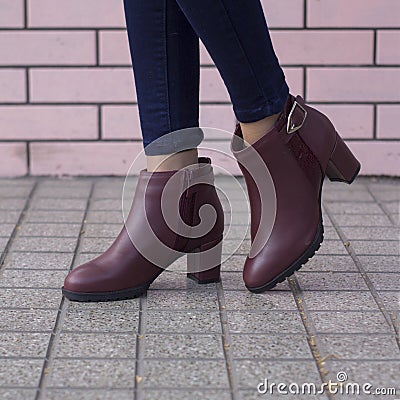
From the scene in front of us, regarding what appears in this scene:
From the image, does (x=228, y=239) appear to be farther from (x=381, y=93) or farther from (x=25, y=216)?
(x=381, y=93)

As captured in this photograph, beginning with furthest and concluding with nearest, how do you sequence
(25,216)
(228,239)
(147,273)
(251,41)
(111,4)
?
(111,4) < (25,216) < (228,239) < (147,273) < (251,41)

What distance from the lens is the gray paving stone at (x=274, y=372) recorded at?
5.11 feet

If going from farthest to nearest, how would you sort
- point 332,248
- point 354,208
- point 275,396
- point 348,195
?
1. point 348,195
2. point 354,208
3. point 332,248
4. point 275,396

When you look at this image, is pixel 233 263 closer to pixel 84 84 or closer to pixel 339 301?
pixel 339 301

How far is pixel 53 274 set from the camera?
86.2 inches

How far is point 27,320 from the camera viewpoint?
1861 mm

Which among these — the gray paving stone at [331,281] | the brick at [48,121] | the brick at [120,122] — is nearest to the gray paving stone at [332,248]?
the gray paving stone at [331,281]

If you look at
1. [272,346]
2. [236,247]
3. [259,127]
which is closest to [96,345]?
[272,346]

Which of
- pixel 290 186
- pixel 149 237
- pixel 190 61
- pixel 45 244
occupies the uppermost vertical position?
pixel 190 61

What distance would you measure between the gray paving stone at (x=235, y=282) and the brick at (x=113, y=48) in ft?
4.41

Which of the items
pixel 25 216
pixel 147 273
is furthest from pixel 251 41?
pixel 25 216

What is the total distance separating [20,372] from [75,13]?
196 centimetres

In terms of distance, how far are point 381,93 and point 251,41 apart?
159 centimetres

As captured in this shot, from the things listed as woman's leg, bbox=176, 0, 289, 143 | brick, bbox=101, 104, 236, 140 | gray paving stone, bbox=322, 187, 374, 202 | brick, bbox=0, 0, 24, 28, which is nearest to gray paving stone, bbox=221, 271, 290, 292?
woman's leg, bbox=176, 0, 289, 143
